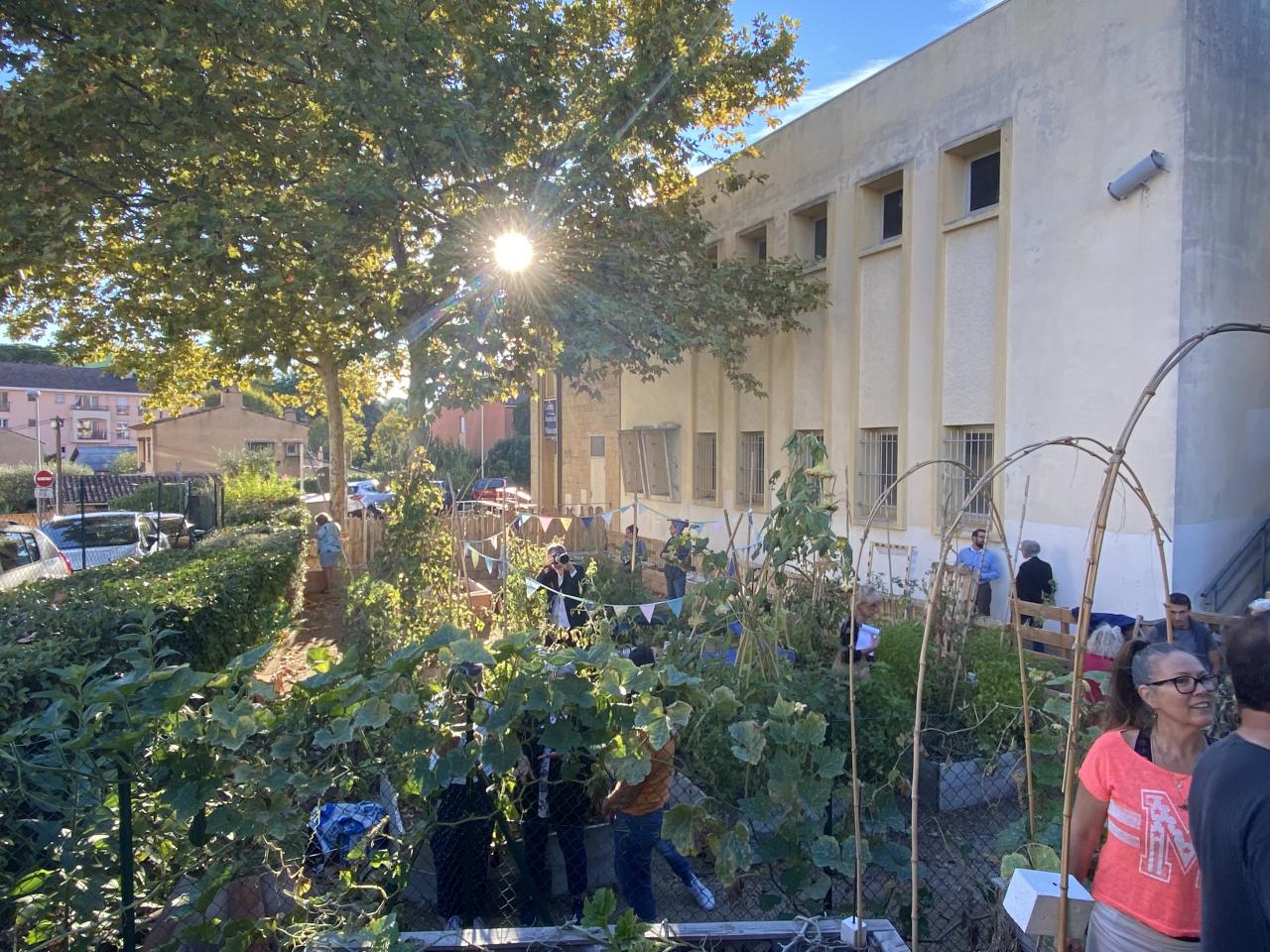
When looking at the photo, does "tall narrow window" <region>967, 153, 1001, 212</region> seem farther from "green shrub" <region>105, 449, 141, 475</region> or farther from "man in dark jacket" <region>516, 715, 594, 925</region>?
"green shrub" <region>105, 449, 141, 475</region>

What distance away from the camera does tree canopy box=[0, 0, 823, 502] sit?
875cm

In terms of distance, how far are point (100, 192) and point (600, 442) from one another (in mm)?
12202

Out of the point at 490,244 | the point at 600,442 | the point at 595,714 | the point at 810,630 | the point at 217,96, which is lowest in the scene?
the point at 810,630

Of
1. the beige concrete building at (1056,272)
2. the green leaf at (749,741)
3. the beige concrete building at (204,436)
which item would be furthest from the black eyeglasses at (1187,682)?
the beige concrete building at (204,436)

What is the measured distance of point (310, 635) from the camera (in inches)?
431

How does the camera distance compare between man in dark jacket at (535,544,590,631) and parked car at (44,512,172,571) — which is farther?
parked car at (44,512,172,571)

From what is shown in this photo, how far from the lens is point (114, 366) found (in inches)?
558

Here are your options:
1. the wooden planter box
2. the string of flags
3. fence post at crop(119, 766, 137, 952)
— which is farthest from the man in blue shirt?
fence post at crop(119, 766, 137, 952)

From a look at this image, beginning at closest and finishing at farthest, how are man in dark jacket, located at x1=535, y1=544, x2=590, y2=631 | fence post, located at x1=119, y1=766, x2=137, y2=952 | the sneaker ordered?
fence post, located at x1=119, y1=766, x2=137, y2=952 < the sneaker < man in dark jacket, located at x1=535, y1=544, x2=590, y2=631

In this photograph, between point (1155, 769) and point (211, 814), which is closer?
point (1155, 769)

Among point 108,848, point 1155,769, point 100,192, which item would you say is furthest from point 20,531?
point 1155,769

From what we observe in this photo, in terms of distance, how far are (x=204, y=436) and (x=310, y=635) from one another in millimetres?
37620

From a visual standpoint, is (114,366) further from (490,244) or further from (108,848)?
(108,848)

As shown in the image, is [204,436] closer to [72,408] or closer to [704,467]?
[72,408]
